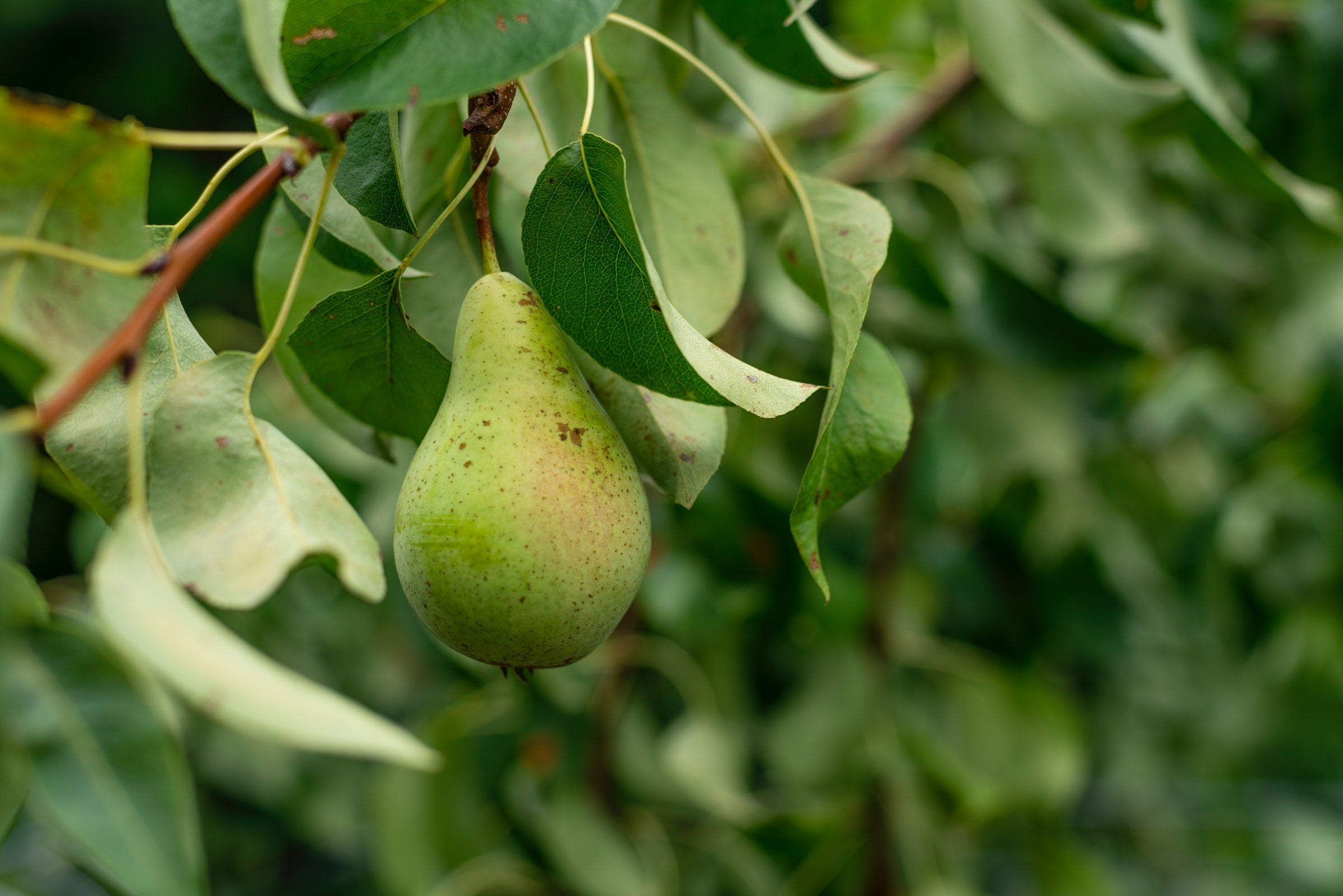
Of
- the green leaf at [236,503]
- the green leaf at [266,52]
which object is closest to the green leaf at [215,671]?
the green leaf at [236,503]

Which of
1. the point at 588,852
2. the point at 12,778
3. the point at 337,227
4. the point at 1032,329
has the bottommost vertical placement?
the point at 588,852

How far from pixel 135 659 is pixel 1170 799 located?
1.40 m

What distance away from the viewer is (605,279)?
0.36 m

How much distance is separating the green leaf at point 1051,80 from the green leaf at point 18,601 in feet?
1.89

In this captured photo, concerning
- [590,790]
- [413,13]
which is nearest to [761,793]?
[590,790]

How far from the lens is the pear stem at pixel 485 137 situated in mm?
383

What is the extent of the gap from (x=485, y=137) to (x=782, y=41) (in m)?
0.19

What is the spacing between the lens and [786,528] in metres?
0.82

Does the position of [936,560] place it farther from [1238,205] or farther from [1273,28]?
[1273,28]

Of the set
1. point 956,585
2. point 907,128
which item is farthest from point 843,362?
point 956,585

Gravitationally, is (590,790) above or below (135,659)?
below

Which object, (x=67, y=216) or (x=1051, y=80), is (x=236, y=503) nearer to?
(x=67, y=216)

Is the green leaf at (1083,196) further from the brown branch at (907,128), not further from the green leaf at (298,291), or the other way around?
the green leaf at (298,291)

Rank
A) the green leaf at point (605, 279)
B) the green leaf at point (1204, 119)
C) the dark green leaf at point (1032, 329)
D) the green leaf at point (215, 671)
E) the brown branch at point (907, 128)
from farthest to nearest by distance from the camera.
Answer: the brown branch at point (907, 128) < the dark green leaf at point (1032, 329) < the green leaf at point (1204, 119) < the green leaf at point (605, 279) < the green leaf at point (215, 671)
